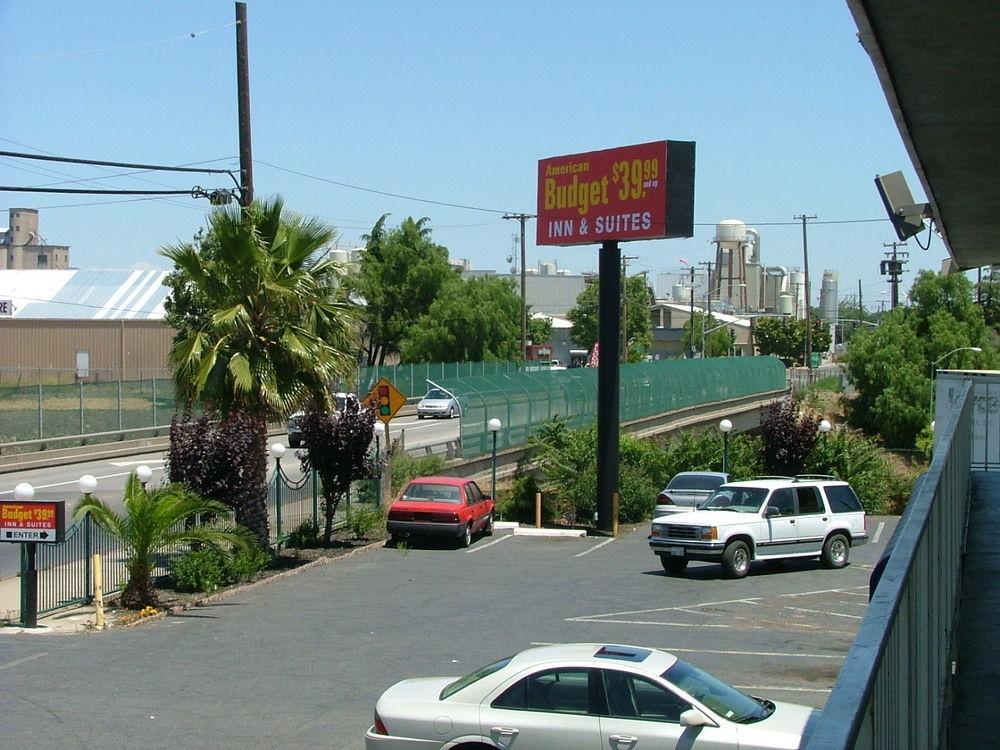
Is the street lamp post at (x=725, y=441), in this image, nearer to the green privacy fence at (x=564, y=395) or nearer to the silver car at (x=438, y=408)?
the green privacy fence at (x=564, y=395)

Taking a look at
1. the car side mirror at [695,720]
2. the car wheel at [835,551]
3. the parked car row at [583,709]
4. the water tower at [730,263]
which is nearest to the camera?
the car side mirror at [695,720]

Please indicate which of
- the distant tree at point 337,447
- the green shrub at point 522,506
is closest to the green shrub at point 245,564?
the distant tree at point 337,447

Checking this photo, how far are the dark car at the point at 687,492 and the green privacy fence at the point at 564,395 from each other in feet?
20.5

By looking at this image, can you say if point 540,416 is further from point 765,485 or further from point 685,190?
point 765,485

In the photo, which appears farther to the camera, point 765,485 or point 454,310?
point 454,310

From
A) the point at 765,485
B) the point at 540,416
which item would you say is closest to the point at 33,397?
the point at 540,416

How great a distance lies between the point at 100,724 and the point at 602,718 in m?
5.67

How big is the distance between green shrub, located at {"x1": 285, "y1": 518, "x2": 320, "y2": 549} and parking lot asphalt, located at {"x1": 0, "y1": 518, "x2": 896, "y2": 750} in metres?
1.50

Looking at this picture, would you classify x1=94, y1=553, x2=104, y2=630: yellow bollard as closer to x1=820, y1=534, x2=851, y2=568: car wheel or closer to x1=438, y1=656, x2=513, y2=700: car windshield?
x1=438, y1=656, x2=513, y2=700: car windshield

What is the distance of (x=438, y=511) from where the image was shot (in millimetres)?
26562

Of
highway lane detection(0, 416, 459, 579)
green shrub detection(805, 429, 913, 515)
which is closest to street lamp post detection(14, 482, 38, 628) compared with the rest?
highway lane detection(0, 416, 459, 579)

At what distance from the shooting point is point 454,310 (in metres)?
77.6

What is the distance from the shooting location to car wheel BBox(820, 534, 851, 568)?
24.6 m

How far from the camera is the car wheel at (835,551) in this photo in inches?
968
